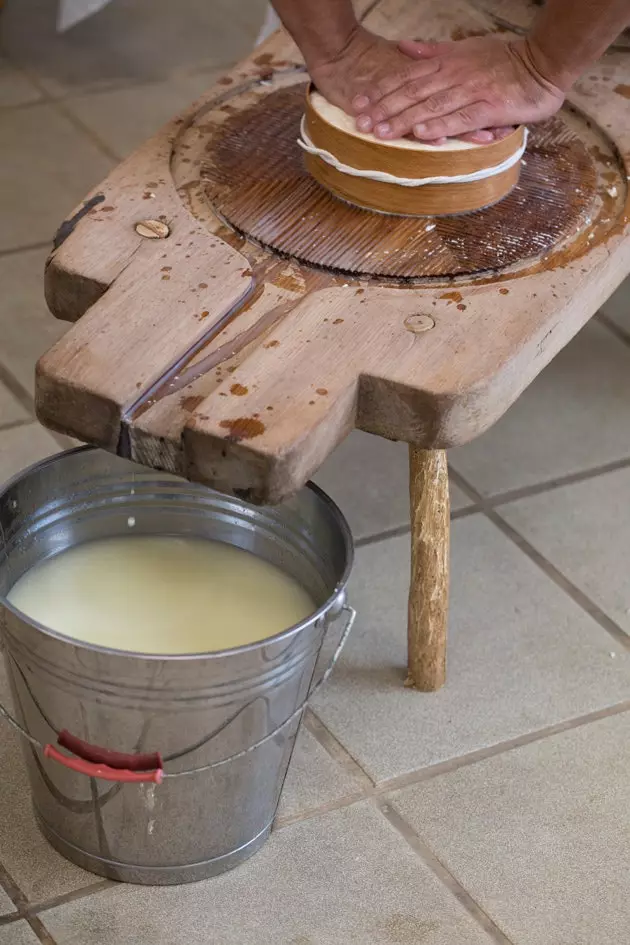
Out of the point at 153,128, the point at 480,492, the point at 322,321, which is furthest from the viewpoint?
the point at 153,128

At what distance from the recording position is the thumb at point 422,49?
1270 mm

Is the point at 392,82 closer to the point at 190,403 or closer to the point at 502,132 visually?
the point at 502,132

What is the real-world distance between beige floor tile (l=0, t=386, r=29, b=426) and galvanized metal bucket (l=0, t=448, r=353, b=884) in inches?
20.5

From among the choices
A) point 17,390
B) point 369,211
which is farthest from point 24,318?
point 369,211

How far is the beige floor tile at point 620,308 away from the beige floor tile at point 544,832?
0.77m

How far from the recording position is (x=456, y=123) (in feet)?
3.87

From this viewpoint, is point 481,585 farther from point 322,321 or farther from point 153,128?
point 153,128

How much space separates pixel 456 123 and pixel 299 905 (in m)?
0.70

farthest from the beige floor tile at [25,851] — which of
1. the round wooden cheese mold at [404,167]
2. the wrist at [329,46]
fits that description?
the wrist at [329,46]

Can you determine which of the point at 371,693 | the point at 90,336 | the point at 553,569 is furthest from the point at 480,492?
the point at 90,336

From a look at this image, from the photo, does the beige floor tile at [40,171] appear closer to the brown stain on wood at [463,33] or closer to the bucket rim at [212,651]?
the brown stain on wood at [463,33]

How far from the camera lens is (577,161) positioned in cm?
130

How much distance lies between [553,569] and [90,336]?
0.70m

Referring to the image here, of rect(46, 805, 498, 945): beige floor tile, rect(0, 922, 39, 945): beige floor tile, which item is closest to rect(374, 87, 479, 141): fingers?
rect(46, 805, 498, 945): beige floor tile
